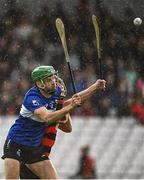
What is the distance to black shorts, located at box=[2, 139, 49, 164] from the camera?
9977 mm

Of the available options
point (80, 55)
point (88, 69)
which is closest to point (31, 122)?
point (88, 69)

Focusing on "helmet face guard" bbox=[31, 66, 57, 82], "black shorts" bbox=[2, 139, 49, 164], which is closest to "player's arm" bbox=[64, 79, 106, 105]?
"helmet face guard" bbox=[31, 66, 57, 82]

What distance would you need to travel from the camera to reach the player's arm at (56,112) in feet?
31.2

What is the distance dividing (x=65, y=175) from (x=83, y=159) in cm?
38

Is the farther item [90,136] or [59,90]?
[90,136]

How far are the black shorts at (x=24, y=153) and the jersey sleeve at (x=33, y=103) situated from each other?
0.46 m

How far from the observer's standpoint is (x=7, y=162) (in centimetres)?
995

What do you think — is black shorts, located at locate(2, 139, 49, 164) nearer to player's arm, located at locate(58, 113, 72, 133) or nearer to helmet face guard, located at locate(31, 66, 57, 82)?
player's arm, located at locate(58, 113, 72, 133)

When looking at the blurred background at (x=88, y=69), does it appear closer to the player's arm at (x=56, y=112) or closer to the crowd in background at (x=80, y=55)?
the crowd in background at (x=80, y=55)

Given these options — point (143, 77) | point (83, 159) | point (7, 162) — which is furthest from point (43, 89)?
point (143, 77)

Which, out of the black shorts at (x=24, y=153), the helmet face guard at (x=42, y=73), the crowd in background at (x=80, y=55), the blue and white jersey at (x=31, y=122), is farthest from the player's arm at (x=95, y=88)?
the crowd in background at (x=80, y=55)

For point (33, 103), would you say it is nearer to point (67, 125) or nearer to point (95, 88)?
point (67, 125)

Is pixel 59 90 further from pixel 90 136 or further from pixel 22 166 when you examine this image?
pixel 90 136

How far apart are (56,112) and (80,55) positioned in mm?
7212
